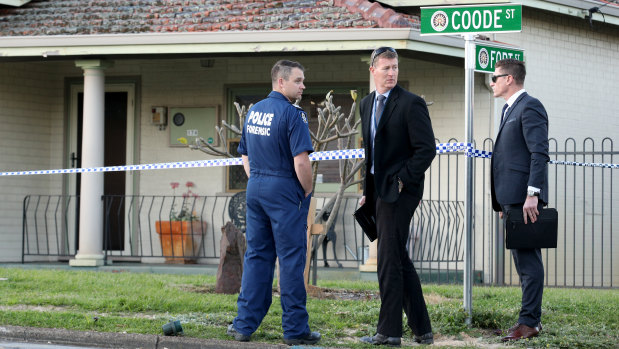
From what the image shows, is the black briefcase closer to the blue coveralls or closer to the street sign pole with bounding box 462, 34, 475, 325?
the street sign pole with bounding box 462, 34, 475, 325

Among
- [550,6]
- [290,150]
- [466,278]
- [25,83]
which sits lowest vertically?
[466,278]

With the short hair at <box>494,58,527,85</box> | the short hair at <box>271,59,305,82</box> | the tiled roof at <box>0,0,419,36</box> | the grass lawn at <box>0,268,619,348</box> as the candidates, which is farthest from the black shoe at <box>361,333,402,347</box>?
the tiled roof at <box>0,0,419,36</box>

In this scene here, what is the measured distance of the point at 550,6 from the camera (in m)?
13.9

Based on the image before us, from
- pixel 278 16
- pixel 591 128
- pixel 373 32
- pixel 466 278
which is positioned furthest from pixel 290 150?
pixel 591 128

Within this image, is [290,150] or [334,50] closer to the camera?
[290,150]

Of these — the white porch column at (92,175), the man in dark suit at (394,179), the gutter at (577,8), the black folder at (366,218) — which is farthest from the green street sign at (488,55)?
the white porch column at (92,175)

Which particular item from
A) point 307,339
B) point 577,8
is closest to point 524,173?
point 307,339

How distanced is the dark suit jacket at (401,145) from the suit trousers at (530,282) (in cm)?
87

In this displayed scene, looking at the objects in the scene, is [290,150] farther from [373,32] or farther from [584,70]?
[584,70]

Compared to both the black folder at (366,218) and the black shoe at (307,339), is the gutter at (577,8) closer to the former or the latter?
the black folder at (366,218)

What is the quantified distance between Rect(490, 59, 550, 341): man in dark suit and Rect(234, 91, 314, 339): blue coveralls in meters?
1.41

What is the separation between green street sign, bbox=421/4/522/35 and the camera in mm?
7258

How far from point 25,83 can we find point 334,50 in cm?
563

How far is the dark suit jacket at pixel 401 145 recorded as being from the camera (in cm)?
638
